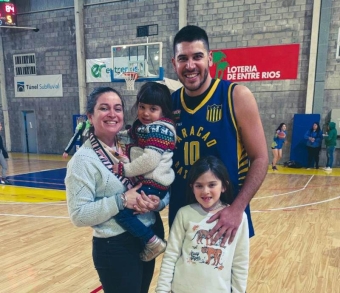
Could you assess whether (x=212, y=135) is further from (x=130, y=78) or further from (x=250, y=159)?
(x=130, y=78)

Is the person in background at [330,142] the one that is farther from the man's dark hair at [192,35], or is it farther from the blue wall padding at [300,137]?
the man's dark hair at [192,35]

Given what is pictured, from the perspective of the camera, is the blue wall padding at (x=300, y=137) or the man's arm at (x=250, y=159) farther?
the blue wall padding at (x=300, y=137)

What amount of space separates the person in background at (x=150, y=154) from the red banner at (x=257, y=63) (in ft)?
29.6

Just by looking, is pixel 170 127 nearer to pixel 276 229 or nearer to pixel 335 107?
pixel 276 229

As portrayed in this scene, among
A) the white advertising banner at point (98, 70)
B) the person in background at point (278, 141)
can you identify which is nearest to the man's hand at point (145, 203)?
the person in background at point (278, 141)

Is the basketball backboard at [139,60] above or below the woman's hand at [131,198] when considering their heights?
above

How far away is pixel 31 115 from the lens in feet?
44.4

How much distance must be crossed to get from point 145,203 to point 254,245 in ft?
8.43

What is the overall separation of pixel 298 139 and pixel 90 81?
8216mm

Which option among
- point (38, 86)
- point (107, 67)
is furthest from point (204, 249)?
point (38, 86)

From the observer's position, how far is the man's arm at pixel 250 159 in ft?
4.72

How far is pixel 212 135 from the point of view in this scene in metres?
1.58

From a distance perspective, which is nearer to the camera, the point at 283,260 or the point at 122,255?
the point at 122,255

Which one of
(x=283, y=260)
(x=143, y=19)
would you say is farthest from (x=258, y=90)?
(x=283, y=260)
